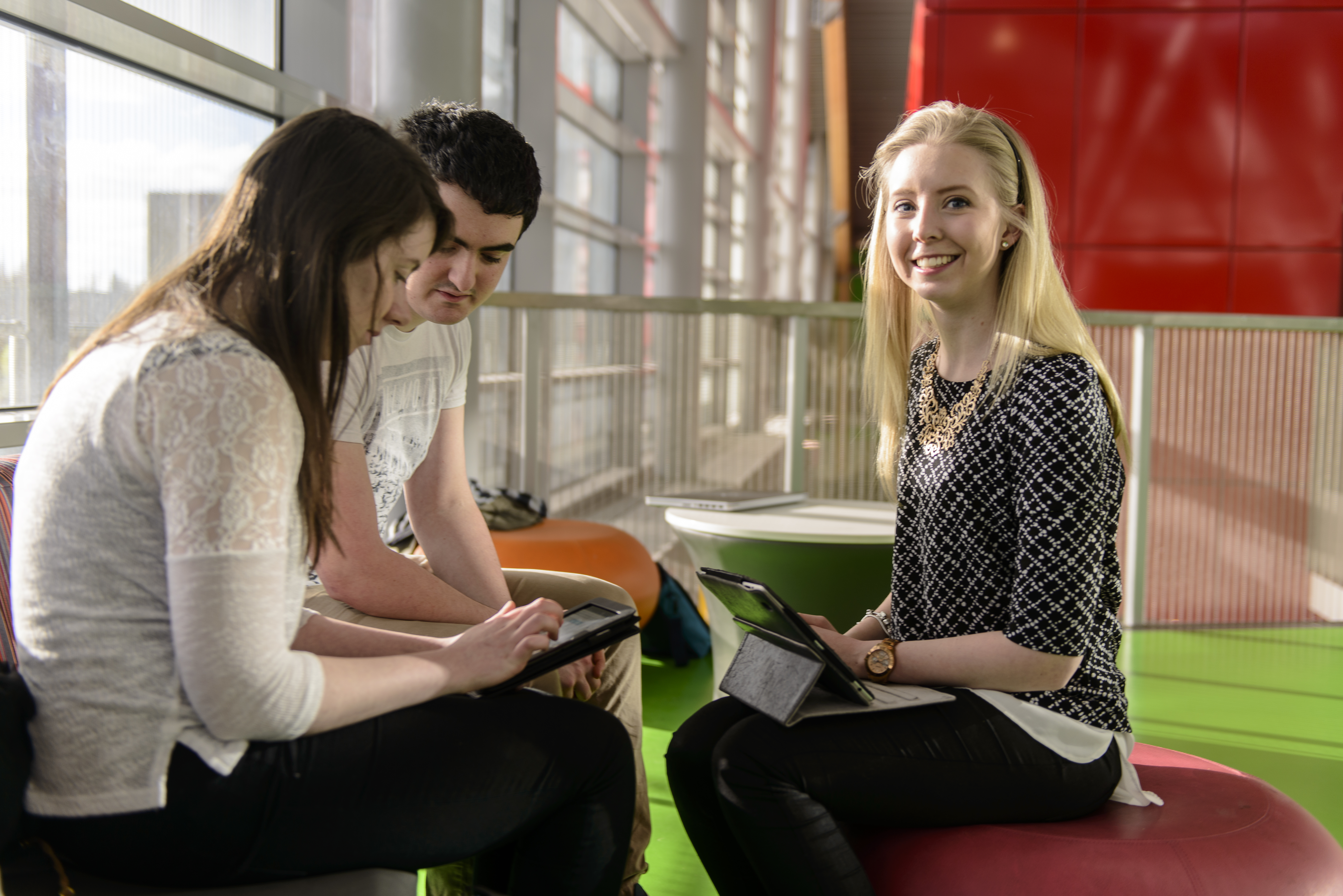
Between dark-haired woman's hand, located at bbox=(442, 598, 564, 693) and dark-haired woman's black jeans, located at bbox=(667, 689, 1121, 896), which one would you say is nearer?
dark-haired woman's hand, located at bbox=(442, 598, 564, 693)

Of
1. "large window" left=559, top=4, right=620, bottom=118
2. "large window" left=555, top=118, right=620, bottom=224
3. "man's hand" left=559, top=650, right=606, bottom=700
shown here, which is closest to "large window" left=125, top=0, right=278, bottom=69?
"man's hand" left=559, top=650, right=606, bottom=700

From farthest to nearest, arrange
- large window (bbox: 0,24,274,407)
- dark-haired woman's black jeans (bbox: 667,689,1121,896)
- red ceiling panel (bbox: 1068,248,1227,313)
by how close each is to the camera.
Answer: red ceiling panel (bbox: 1068,248,1227,313) < large window (bbox: 0,24,274,407) < dark-haired woman's black jeans (bbox: 667,689,1121,896)

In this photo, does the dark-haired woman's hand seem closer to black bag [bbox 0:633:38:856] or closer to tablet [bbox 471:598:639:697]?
tablet [bbox 471:598:639:697]

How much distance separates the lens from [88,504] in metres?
1.05

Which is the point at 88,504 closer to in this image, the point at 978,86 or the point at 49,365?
the point at 49,365

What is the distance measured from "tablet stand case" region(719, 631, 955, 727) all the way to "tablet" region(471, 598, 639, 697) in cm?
18

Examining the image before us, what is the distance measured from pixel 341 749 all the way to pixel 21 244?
192cm

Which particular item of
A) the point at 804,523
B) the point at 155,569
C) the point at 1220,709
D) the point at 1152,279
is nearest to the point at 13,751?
the point at 155,569

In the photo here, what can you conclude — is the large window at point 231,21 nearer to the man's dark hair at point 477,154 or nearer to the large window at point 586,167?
the man's dark hair at point 477,154

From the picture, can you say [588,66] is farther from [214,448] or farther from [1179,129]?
[214,448]

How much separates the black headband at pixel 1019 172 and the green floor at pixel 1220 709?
5.01 ft

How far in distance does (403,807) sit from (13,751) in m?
0.39

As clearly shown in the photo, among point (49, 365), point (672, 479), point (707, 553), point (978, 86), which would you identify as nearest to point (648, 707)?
point (707, 553)

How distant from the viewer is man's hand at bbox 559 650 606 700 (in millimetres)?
1756
